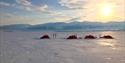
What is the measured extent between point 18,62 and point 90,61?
3.99 meters

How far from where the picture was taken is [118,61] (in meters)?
16.1

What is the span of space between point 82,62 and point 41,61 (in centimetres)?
230

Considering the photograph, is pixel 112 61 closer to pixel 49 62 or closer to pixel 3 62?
pixel 49 62

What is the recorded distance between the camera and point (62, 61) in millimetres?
16031

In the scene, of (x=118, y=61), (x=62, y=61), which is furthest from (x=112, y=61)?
(x=62, y=61)

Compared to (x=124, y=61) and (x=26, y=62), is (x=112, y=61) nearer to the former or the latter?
(x=124, y=61)

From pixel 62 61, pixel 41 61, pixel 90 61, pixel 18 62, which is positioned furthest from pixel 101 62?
pixel 18 62

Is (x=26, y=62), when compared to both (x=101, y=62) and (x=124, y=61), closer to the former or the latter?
(x=101, y=62)

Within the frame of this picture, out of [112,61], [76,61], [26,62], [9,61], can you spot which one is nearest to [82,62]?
[76,61]

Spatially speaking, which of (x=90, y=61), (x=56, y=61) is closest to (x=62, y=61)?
(x=56, y=61)

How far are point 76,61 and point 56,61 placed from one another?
1146 millimetres

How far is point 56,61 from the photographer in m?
15.9

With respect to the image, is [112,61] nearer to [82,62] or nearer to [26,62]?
[82,62]

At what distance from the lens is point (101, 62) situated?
15.8 meters
